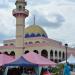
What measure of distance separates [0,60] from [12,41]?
4228cm

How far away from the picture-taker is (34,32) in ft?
187

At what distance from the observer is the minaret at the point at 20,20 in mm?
41812

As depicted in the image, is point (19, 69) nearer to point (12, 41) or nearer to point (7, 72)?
point (7, 72)

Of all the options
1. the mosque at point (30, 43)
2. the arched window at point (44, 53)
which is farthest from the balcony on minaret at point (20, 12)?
the arched window at point (44, 53)

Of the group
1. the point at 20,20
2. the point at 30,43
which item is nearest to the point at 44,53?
the point at 30,43

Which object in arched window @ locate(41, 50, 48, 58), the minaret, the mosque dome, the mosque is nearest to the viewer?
the minaret

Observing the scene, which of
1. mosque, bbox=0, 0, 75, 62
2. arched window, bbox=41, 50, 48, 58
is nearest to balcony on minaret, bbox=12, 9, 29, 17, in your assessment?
mosque, bbox=0, 0, 75, 62

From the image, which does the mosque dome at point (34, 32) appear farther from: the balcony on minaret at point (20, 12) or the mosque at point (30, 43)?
the balcony on minaret at point (20, 12)

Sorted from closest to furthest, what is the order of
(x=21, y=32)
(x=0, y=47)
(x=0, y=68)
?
(x=0, y=68) → (x=21, y=32) → (x=0, y=47)

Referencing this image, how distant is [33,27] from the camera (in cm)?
5806

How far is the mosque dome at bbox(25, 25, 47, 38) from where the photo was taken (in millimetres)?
56969

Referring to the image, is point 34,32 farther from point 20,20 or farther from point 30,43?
point 20,20

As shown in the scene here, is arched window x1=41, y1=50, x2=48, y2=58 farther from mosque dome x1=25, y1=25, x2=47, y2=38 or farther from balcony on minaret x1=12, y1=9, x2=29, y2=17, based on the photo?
balcony on minaret x1=12, y1=9, x2=29, y2=17

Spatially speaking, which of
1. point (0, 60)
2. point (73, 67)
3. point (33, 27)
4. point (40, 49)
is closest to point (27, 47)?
point (40, 49)
